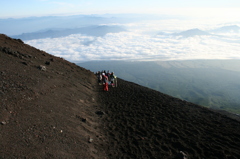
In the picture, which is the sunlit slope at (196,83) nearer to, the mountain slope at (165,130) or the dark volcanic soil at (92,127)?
the mountain slope at (165,130)

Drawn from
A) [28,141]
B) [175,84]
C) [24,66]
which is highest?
[24,66]

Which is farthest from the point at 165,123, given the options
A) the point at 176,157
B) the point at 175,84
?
the point at 175,84

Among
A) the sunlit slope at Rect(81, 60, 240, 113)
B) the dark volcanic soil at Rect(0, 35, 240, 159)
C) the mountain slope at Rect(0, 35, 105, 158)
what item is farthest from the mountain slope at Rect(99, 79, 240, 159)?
the sunlit slope at Rect(81, 60, 240, 113)

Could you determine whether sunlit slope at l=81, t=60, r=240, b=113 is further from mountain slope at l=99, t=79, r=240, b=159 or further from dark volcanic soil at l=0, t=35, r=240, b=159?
dark volcanic soil at l=0, t=35, r=240, b=159

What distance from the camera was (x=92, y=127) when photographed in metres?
10.9

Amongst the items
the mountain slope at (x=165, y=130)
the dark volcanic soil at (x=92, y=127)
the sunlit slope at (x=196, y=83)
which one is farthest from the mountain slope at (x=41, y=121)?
the sunlit slope at (x=196, y=83)

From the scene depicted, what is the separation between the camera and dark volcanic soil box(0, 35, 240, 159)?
7.65 metres

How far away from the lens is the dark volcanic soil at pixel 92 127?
25.1ft

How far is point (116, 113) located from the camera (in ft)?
46.1

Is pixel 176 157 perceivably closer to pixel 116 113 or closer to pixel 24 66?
pixel 116 113

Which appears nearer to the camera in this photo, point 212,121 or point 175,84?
point 212,121

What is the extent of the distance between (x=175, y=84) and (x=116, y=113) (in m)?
140

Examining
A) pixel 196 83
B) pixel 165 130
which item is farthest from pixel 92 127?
pixel 196 83

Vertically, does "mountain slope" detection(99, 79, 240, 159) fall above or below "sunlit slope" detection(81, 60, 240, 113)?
above
